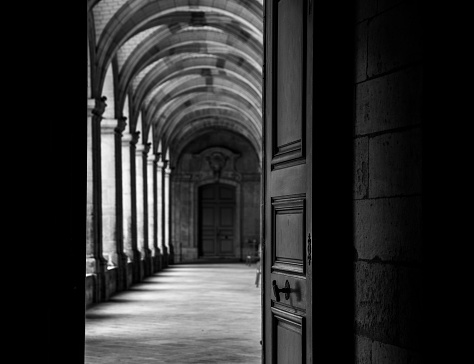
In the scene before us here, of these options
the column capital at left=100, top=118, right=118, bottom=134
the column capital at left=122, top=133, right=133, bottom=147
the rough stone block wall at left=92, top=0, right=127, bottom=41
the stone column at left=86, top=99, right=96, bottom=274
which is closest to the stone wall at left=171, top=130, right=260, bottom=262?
the column capital at left=122, top=133, right=133, bottom=147

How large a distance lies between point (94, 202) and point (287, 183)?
1101 centimetres

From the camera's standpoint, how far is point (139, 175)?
79.6 ft

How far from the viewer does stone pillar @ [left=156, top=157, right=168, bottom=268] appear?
2920cm

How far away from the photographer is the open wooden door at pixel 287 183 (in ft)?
13.7

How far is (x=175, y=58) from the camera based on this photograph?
22.2 m

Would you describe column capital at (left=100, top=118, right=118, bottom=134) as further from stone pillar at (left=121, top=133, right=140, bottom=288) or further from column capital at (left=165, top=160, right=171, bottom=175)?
column capital at (left=165, top=160, right=171, bottom=175)

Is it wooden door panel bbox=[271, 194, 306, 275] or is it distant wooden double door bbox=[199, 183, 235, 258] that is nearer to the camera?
wooden door panel bbox=[271, 194, 306, 275]

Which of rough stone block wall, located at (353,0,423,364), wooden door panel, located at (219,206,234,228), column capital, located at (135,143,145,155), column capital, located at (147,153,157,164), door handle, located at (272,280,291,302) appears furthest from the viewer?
wooden door panel, located at (219,206,234,228)

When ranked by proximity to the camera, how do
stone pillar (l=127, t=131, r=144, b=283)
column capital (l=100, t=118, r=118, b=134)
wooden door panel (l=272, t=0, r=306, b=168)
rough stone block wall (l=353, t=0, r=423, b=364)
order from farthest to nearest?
stone pillar (l=127, t=131, r=144, b=283) → column capital (l=100, t=118, r=118, b=134) → wooden door panel (l=272, t=0, r=306, b=168) → rough stone block wall (l=353, t=0, r=423, b=364)

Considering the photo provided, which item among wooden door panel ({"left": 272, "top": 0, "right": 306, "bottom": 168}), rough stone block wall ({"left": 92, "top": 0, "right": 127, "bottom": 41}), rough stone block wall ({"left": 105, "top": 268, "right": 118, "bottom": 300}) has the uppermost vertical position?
rough stone block wall ({"left": 92, "top": 0, "right": 127, "bottom": 41})

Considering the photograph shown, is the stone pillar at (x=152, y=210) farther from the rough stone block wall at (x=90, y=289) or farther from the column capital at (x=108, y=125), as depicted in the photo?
the rough stone block wall at (x=90, y=289)

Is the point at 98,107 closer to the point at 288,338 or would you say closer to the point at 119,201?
the point at 119,201

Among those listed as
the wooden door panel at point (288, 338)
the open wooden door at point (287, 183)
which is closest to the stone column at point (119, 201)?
the open wooden door at point (287, 183)

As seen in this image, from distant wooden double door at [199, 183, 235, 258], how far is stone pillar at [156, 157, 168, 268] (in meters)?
5.28
